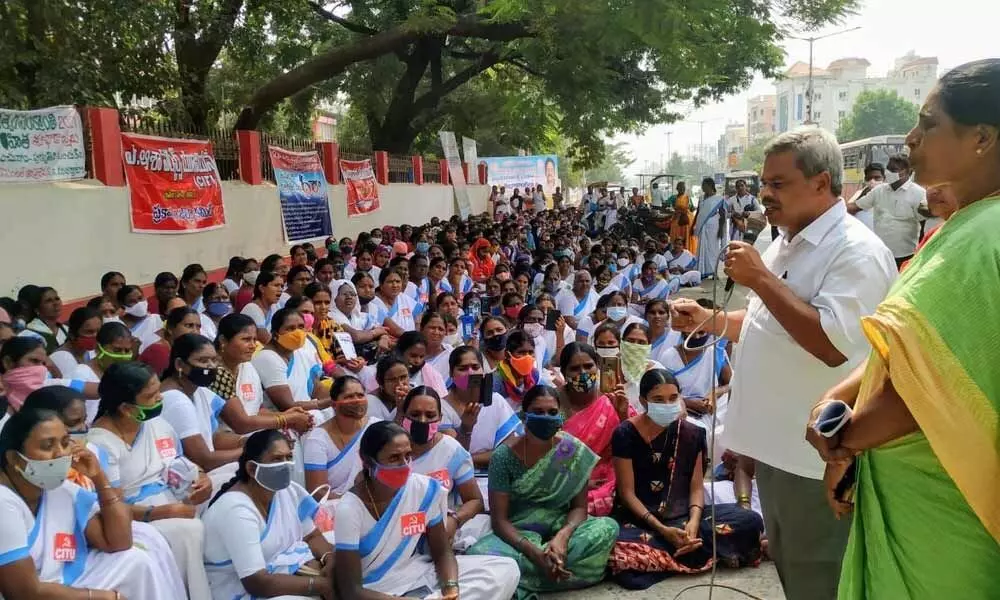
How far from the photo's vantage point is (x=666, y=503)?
3676 mm

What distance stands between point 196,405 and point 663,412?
2.15 metres

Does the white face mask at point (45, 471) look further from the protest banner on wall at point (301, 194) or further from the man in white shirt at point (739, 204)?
the man in white shirt at point (739, 204)

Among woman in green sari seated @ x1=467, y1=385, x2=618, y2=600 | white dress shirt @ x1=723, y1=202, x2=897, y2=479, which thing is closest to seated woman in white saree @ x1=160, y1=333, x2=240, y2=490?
woman in green sari seated @ x1=467, y1=385, x2=618, y2=600

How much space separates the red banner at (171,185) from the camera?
24.1 feet

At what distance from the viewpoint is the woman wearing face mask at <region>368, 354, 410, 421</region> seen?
13.0ft

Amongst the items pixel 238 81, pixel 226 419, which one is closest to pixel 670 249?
pixel 238 81

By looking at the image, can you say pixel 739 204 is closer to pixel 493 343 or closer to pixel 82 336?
pixel 493 343

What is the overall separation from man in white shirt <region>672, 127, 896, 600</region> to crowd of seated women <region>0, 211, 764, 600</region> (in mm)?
178

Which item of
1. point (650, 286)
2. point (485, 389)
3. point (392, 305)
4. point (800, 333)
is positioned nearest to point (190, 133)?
point (392, 305)

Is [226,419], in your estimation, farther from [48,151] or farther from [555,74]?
[555,74]

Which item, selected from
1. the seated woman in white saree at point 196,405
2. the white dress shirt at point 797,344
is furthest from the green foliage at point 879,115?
the white dress shirt at point 797,344

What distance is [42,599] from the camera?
240cm

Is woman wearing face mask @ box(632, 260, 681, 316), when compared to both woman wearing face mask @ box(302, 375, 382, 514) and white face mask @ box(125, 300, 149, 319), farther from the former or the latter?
woman wearing face mask @ box(302, 375, 382, 514)

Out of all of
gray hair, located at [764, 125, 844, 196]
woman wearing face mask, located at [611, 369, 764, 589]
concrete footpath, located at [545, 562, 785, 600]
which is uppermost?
gray hair, located at [764, 125, 844, 196]
